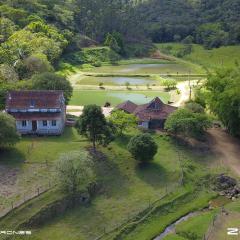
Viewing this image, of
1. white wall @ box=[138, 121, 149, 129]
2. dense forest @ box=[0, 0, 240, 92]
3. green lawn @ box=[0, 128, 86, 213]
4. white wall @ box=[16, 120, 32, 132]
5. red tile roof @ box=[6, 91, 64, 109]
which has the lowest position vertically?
green lawn @ box=[0, 128, 86, 213]

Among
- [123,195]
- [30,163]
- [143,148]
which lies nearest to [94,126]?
[143,148]

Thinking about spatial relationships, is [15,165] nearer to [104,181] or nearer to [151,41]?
[104,181]

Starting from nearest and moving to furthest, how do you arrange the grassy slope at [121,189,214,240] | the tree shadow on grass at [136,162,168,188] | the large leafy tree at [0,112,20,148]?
the grassy slope at [121,189,214,240] → the tree shadow on grass at [136,162,168,188] → the large leafy tree at [0,112,20,148]

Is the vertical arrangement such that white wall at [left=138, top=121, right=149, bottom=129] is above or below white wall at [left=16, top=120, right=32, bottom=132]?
below

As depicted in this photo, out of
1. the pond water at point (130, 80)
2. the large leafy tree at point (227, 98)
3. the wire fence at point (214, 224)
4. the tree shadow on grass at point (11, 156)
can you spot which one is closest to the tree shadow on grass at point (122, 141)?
the tree shadow on grass at point (11, 156)

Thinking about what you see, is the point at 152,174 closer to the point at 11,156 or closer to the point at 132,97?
the point at 11,156

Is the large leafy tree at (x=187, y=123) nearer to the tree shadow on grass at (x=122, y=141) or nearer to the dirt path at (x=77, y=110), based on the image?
the tree shadow on grass at (x=122, y=141)

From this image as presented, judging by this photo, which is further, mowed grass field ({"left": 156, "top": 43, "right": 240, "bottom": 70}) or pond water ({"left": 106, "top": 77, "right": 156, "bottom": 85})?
mowed grass field ({"left": 156, "top": 43, "right": 240, "bottom": 70})

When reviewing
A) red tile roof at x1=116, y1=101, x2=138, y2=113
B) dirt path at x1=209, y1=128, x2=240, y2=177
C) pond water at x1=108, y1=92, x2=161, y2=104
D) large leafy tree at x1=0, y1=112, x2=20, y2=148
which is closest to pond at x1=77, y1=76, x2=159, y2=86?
pond water at x1=108, y1=92, x2=161, y2=104

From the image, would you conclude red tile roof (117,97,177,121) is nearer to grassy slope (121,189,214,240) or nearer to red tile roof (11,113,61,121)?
red tile roof (11,113,61,121)
